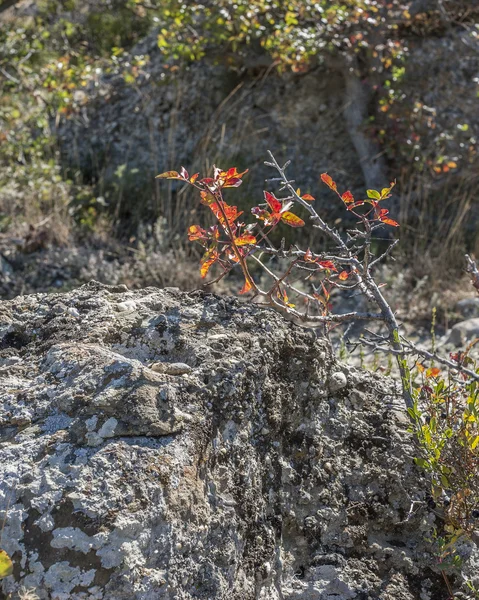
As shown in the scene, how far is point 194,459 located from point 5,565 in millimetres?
440

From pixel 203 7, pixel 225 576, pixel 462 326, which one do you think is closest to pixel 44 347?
pixel 225 576

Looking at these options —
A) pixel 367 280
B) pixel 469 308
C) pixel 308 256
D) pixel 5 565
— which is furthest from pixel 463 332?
pixel 5 565

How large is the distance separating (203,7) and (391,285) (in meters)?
2.79

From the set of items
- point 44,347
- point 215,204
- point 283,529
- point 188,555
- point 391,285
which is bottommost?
point 391,285

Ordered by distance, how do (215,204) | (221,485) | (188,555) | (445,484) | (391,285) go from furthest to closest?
(391,285) → (215,204) → (445,484) → (221,485) → (188,555)

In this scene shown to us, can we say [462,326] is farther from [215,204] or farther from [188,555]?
[188,555]

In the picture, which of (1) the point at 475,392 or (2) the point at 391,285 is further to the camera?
(2) the point at 391,285

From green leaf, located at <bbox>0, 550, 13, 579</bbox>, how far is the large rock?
0.32 feet

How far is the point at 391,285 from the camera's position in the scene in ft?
16.7

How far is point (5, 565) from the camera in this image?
3.74 feet

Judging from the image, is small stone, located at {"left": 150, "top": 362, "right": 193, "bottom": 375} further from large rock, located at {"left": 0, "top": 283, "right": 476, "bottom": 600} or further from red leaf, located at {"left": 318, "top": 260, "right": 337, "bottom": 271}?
red leaf, located at {"left": 318, "top": 260, "right": 337, "bottom": 271}

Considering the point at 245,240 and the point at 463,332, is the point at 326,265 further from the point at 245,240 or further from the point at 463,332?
the point at 463,332

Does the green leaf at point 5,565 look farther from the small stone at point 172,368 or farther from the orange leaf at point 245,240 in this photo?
the orange leaf at point 245,240

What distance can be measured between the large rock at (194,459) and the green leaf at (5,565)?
0.10 metres
